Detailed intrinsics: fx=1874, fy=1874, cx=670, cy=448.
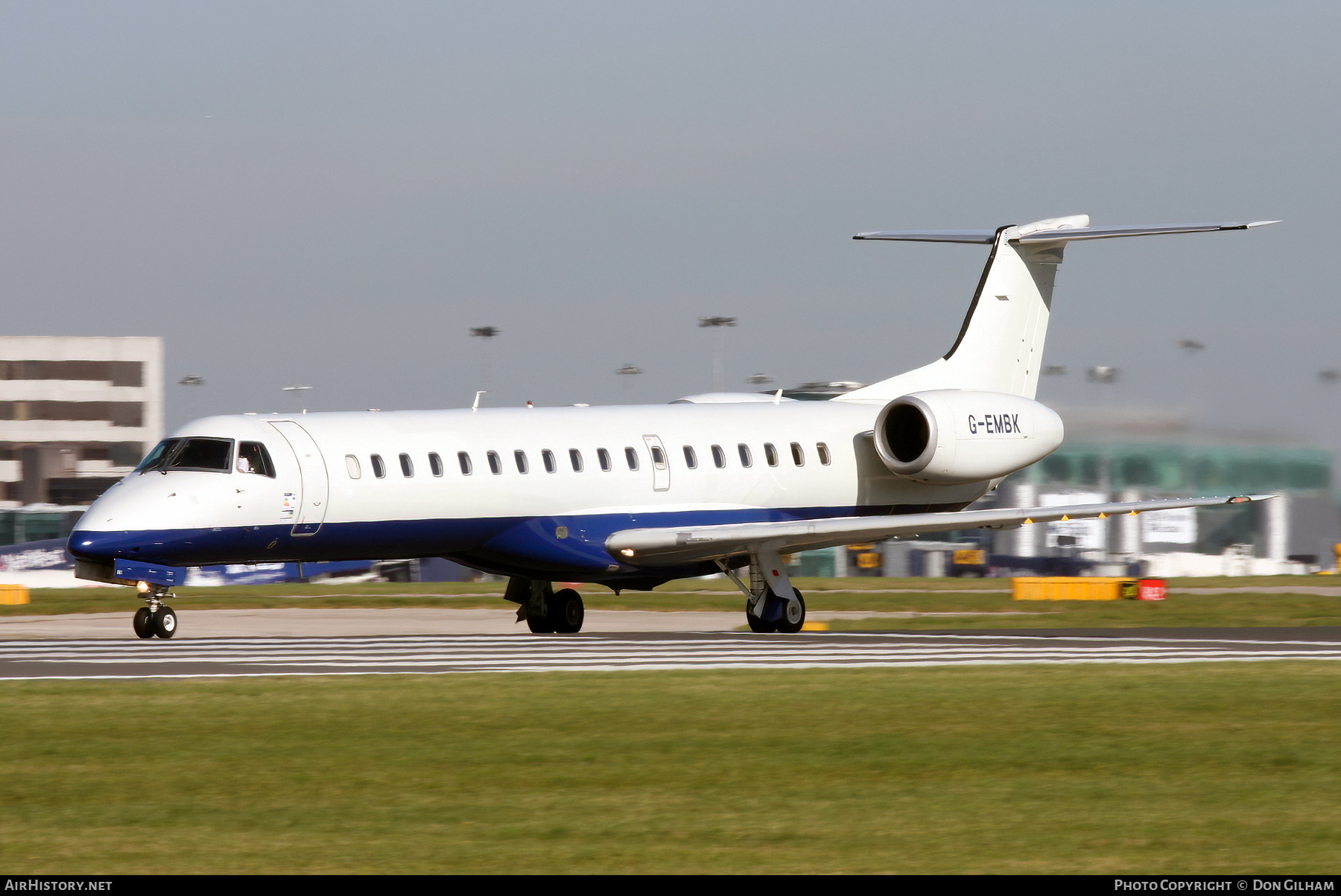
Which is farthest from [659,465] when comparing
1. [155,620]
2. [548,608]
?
[155,620]

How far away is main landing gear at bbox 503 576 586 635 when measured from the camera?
3108cm

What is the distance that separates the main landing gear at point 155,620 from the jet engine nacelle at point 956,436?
1237 cm

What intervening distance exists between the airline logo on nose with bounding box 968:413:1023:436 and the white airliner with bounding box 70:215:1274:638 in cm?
5

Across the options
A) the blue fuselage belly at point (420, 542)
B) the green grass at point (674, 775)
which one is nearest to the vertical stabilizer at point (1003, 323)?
the blue fuselage belly at point (420, 542)

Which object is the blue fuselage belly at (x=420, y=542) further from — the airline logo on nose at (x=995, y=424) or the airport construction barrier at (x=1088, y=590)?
the airport construction barrier at (x=1088, y=590)

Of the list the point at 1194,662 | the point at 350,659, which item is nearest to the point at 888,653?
the point at 1194,662

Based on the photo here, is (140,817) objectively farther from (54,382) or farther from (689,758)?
(54,382)

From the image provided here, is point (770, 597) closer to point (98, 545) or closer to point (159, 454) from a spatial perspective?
point (159, 454)

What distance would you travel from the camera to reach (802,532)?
Answer: 2855 centimetres

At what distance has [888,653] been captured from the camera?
23391mm

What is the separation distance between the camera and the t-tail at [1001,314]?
112 feet

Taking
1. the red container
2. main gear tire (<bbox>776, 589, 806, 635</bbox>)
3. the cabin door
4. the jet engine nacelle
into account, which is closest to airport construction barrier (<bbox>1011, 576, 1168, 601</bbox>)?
the red container

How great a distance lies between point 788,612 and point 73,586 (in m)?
41.2
